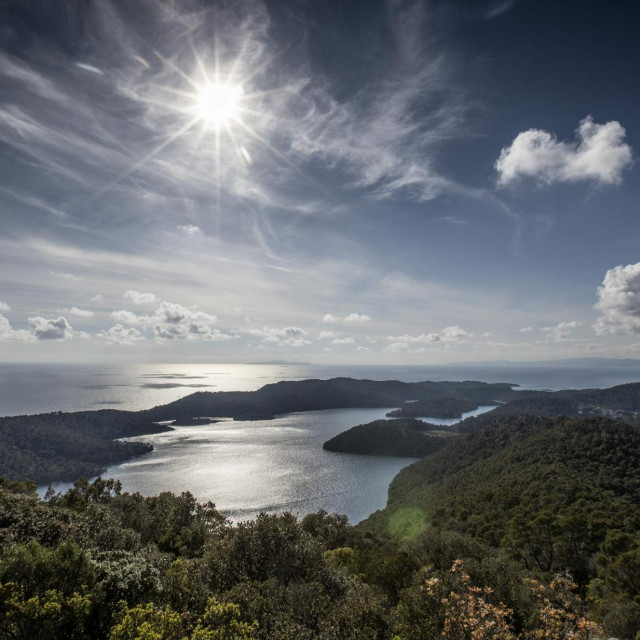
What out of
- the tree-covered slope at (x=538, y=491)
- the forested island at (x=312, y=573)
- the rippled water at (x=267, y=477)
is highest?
the forested island at (x=312, y=573)

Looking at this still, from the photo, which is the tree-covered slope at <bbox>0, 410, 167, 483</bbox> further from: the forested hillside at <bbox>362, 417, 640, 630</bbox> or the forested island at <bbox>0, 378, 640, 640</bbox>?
the forested hillside at <bbox>362, 417, 640, 630</bbox>

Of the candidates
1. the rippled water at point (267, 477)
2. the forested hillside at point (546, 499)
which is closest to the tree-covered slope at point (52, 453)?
the rippled water at point (267, 477)

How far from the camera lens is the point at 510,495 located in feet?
274

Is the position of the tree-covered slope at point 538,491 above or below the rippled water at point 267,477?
above

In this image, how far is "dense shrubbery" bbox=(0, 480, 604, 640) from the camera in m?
14.9

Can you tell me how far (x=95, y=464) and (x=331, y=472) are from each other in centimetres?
11791

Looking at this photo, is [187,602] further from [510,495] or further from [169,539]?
[510,495]

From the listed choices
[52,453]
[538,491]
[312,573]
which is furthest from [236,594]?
[52,453]

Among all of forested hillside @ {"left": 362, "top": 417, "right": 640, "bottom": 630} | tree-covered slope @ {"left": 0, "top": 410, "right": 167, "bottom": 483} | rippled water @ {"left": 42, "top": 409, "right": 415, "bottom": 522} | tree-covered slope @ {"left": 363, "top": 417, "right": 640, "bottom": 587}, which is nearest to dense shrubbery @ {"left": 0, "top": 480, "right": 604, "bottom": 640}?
forested hillside @ {"left": 362, "top": 417, "right": 640, "bottom": 630}

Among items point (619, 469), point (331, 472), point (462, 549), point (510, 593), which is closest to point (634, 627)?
point (510, 593)

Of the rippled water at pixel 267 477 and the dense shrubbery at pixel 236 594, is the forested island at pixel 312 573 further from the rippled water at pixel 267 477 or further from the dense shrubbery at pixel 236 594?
the rippled water at pixel 267 477

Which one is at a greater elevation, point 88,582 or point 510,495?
point 88,582

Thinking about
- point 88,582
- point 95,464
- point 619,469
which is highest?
point 88,582

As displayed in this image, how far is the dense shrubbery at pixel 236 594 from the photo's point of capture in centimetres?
1488
